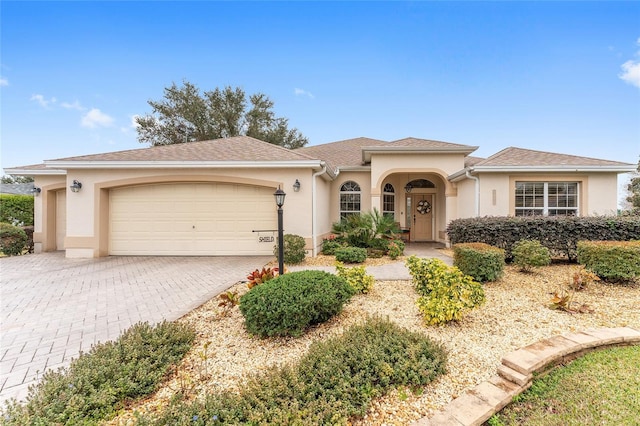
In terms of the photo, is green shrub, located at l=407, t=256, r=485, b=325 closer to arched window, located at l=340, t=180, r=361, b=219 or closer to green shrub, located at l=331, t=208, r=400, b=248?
green shrub, located at l=331, t=208, r=400, b=248

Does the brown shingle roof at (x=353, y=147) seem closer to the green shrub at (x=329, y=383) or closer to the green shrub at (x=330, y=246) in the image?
the green shrub at (x=330, y=246)

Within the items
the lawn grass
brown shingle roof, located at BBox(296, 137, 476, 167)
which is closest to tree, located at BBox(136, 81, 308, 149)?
brown shingle roof, located at BBox(296, 137, 476, 167)

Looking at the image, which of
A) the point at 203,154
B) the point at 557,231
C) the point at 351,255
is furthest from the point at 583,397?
the point at 203,154

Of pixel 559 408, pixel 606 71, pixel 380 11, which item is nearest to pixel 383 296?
pixel 559 408

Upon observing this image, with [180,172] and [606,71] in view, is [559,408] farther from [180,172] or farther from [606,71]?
[606,71]

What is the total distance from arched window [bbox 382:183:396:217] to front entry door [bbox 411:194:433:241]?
103cm

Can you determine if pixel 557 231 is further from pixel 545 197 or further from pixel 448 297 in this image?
pixel 448 297

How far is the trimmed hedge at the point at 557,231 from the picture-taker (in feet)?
22.7

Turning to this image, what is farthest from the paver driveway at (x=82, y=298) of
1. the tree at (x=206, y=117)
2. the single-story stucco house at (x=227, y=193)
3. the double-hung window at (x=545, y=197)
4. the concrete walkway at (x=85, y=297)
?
the tree at (x=206, y=117)

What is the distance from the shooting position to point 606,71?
10727 mm

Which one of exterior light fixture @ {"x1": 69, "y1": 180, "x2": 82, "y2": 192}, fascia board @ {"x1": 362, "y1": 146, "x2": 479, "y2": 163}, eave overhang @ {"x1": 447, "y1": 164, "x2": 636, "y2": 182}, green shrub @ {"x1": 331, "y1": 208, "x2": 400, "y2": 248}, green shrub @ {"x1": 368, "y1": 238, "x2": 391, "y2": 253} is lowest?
green shrub @ {"x1": 368, "y1": 238, "x2": 391, "y2": 253}

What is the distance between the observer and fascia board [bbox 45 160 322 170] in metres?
8.80

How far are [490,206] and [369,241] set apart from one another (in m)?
4.64

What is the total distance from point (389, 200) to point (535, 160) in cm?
583
